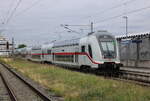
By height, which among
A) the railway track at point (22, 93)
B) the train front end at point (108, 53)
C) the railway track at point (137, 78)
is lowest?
the railway track at point (22, 93)

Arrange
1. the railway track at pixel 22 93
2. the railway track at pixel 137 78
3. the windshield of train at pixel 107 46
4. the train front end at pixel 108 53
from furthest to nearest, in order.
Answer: the windshield of train at pixel 107 46 < the train front end at pixel 108 53 < the railway track at pixel 137 78 < the railway track at pixel 22 93

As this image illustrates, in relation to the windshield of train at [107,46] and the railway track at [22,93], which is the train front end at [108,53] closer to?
the windshield of train at [107,46]

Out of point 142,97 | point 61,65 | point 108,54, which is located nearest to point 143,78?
point 108,54

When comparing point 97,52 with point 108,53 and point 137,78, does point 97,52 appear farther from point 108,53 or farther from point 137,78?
point 137,78

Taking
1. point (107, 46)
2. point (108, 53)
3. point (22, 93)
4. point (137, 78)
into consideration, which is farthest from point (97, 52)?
point (22, 93)

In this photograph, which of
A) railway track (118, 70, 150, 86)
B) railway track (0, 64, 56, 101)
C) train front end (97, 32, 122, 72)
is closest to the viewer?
railway track (0, 64, 56, 101)

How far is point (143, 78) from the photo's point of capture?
18891 millimetres

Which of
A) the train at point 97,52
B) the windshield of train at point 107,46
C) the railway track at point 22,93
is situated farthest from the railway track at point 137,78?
the railway track at point 22,93

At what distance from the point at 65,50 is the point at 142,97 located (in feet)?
64.9

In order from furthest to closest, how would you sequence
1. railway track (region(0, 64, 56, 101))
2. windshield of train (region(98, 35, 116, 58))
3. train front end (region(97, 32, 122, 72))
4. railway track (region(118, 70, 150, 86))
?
1. windshield of train (region(98, 35, 116, 58))
2. train front end (region(97, 32, 122, 72))
3. railway track (region(118, 70, 150, 86))
4. railway track (region(0, 64, 56, 101))

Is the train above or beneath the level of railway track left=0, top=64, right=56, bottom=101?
above

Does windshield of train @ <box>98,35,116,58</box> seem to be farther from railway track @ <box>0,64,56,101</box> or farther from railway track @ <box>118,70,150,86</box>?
railway track @ <box>0,64,56,101</box>

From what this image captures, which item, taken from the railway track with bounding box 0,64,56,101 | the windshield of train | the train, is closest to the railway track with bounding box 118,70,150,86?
the train

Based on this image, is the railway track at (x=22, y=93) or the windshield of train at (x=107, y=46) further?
the windshield of train at (x=107, y=46)
